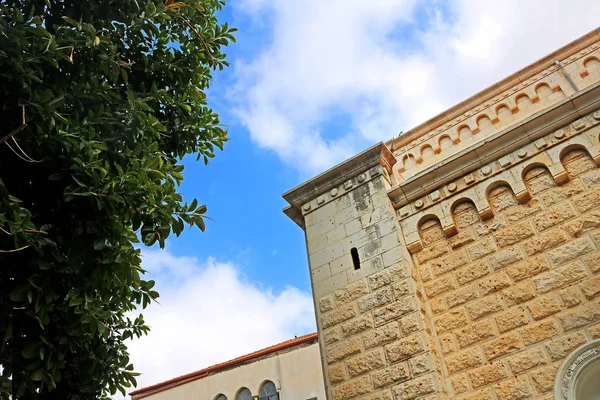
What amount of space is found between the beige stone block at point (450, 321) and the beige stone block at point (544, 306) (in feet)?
2.26

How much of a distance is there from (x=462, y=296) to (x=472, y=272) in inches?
11.2

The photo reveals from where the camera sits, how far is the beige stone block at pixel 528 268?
5.53 m

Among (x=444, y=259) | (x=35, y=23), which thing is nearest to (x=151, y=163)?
(x=35, y=23)

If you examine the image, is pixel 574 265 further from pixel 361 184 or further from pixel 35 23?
pixel 35 23

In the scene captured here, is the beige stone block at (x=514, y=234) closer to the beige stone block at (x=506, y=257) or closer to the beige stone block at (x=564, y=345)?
the beige stone block at (x=506, y=257)

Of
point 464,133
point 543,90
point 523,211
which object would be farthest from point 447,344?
point 543,90

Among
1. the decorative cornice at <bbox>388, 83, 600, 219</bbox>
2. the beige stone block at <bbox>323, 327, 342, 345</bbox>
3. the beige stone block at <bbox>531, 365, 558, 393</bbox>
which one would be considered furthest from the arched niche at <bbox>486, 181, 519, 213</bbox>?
the beige stone block at <bbox>323, 327, 342, 345</bbox>

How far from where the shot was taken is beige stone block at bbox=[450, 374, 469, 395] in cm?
543

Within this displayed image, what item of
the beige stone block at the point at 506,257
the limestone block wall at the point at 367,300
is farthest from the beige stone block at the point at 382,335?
the beige stone block at the point at 506,257

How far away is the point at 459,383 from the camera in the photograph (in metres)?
5.49

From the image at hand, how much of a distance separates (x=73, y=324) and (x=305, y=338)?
492 inches

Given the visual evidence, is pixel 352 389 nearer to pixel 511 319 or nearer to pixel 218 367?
pixel 511 319

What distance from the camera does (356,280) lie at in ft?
21.4

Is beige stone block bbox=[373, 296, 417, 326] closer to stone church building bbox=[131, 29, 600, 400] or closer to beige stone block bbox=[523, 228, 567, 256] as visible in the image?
stone church building bbox=[131, 29, 600, 400]
